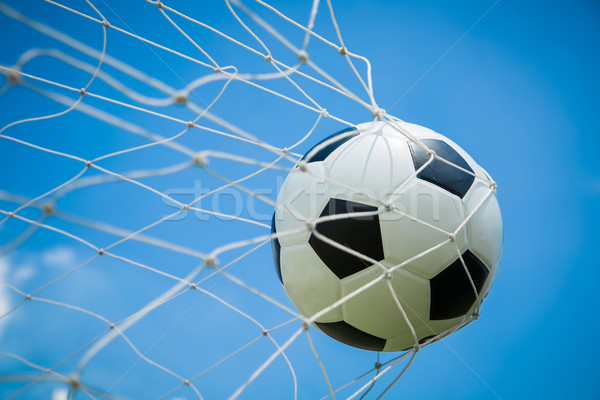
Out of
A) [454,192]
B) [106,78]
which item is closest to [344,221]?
[454,192]

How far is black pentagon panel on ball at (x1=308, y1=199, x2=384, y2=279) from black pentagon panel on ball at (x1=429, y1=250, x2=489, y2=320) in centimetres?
33

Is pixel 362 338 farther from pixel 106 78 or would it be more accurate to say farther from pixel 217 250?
pixel 106 78

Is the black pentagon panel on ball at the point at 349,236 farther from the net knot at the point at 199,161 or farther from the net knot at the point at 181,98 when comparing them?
the net knot at the point at 181,98

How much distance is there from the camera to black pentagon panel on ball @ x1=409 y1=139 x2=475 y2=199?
2076 millimetres

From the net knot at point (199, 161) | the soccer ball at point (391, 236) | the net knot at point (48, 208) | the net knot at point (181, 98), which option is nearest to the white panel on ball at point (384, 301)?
the soccer ball at point (391, 236)

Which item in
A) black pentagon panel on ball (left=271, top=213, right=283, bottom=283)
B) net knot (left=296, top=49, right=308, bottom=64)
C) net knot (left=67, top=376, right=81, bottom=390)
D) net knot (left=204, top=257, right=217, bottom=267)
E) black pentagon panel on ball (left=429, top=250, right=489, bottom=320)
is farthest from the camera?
black pentagon panel on ball (left=271, top=213, right=283, bottom=283)

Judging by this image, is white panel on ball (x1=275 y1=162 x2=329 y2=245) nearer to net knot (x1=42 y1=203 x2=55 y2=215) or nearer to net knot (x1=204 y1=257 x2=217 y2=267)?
net knot (x1=204 y1=257 x2=217 y2=267)

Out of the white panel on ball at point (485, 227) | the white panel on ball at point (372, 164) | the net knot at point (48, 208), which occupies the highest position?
the white panel on ball at point (485, 227)

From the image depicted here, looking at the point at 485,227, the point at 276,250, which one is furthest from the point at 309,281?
the point at 485,227

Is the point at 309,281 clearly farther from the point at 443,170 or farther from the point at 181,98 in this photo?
the point at 181,98

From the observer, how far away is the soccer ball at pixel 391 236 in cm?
196

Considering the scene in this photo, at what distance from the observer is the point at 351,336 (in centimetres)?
231

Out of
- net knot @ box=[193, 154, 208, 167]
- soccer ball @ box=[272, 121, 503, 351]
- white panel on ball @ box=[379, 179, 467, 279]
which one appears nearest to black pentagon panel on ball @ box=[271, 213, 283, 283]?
soccer ball @ box=[272, 121, 503, 351]

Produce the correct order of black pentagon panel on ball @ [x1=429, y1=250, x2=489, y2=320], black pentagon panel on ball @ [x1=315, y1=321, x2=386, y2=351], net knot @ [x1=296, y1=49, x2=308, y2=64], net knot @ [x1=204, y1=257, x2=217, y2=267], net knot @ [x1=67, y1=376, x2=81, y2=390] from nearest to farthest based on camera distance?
1. net knot @ [x1=67, y1=376, x2=81, y2=390]
2. net knot @ [x1=204, y1=257, x2=217, y2=267]
3. net knot @ [x1=296, y1=49, x2=308, y2=64]
4. black pentagon panel on ball @ [x1=429, y1=250, x2=489, y2=320]
5. black pentagon panel on ball @ [x1=315, y1=321, x2=386, y2=351]
